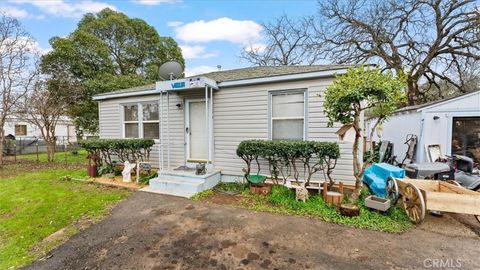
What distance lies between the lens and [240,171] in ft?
20.4

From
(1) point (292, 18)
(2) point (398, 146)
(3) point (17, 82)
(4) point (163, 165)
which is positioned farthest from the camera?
(1) point (292, 18)

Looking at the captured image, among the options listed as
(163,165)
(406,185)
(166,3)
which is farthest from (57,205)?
(166,3)

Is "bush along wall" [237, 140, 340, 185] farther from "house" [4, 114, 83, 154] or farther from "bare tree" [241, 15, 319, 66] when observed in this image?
"bare tree" [241, 15, 319, 66]

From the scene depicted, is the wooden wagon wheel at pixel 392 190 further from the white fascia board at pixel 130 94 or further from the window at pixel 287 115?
the white fascia board at pixel 130 94

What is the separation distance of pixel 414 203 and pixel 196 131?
218 inches

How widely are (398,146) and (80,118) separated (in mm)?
19193

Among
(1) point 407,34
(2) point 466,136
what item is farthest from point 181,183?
(1) point 407,34

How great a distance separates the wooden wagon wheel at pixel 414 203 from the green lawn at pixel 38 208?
18.9ft

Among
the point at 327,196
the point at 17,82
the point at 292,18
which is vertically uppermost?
the point at 292,18

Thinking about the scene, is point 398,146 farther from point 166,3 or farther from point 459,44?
point 166,3

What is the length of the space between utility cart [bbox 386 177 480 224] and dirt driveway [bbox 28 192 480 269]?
355mm

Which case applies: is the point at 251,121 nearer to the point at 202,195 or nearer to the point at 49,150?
the point at 202,195

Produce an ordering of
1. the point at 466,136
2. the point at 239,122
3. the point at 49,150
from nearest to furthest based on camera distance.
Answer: the point at 239,122
the point at 466,136
the point at 49,150

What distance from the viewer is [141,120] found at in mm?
7645
